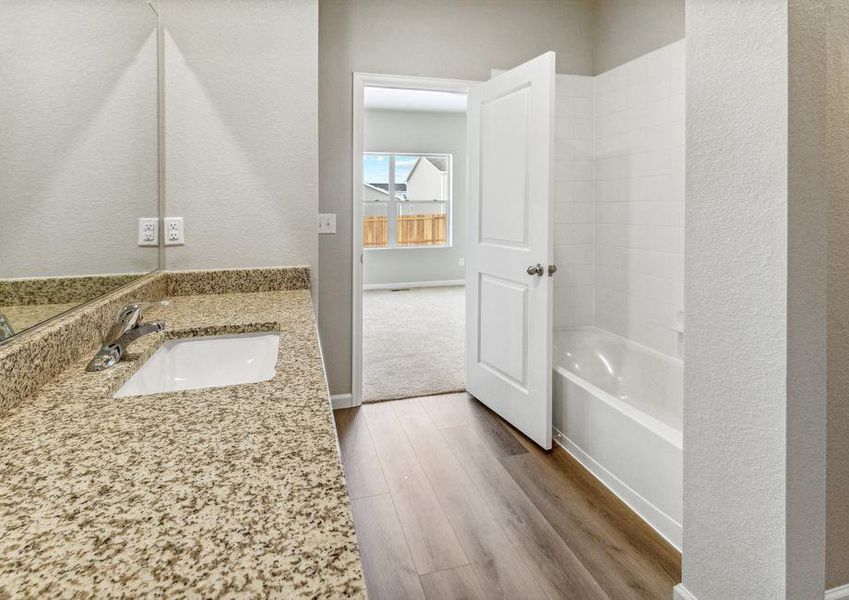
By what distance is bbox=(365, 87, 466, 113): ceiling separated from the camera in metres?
6.37

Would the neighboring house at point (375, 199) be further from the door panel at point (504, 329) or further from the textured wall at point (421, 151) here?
the door panel at point (504, 329)

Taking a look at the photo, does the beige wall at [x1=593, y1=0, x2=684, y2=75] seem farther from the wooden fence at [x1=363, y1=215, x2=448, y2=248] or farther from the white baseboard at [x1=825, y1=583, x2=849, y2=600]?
the wooden fence at [x1=363, y1=215, x2=448, y2=248]

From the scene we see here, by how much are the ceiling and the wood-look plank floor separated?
4.89 m

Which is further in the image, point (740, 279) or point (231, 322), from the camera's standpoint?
point (231, 322)

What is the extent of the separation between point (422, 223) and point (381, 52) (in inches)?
204

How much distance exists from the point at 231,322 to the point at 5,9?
888 millimetres

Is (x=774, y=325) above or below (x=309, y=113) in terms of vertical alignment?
below

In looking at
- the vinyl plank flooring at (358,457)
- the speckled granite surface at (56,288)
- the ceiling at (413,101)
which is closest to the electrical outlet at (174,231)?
the speckled granite surface at (56,288)

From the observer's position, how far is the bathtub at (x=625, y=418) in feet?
6.00

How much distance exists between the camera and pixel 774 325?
3.72ft

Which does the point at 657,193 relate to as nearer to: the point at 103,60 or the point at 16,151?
the point at 103,60

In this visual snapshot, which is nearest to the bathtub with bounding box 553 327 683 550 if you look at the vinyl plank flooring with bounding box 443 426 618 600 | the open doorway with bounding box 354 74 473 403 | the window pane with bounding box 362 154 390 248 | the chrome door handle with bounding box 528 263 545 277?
the vinyl plank flooring with bounding box 443 426 618 600

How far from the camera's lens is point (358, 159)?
289cm

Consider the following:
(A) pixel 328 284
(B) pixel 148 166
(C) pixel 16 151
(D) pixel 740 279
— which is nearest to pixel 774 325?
(D) pixel 740 279
